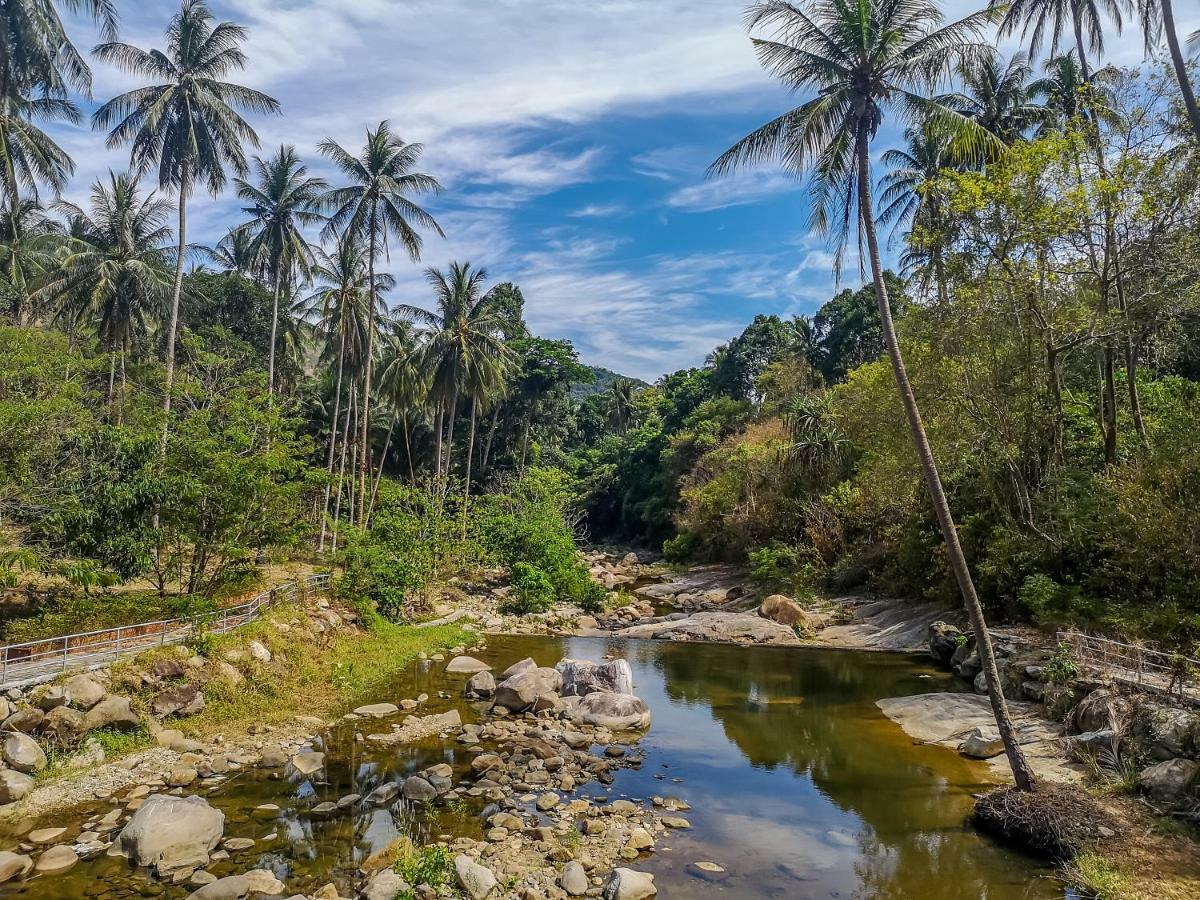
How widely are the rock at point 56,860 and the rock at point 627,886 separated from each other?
6.68 metres

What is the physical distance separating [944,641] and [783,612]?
666 centimetres

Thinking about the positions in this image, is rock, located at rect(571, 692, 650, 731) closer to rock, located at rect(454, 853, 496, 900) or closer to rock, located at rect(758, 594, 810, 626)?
rock, located at rect(454, 853, 496, 900)

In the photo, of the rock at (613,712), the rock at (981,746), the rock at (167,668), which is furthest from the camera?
the rock at (613,712)

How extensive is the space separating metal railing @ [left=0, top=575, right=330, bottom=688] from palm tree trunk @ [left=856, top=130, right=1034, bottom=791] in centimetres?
1471

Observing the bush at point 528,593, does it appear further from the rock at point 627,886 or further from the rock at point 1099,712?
the rock at point 627,886

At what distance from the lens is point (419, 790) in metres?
11.4

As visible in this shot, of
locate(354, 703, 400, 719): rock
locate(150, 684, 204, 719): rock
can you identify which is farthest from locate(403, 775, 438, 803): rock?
locate(150, 684, 204, 719): rock

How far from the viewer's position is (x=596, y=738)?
14.8 meters

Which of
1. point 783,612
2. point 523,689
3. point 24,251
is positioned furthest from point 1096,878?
point 24,251

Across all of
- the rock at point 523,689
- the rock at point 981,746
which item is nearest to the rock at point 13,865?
the rock at point 523,689

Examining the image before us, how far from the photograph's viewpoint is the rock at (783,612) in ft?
83.5

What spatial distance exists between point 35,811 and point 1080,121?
80.0ft

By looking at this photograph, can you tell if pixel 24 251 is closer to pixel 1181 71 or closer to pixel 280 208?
pixel 280 208

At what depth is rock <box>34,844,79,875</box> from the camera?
8688 mm
